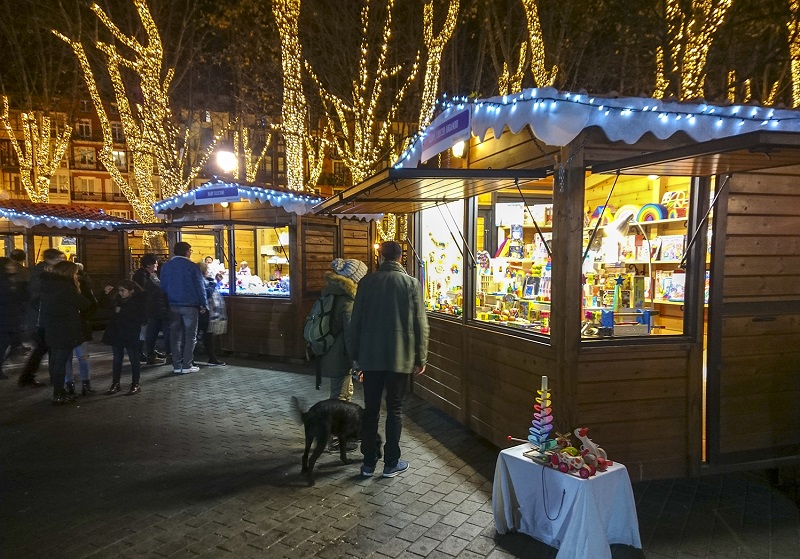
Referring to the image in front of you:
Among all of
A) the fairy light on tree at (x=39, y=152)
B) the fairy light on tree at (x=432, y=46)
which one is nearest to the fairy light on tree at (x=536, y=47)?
the fairy light on tree at (x=432, y=46)

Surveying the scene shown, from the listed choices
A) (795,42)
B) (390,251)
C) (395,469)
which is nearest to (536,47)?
(795,42)

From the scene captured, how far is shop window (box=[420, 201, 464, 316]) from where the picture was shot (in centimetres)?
647

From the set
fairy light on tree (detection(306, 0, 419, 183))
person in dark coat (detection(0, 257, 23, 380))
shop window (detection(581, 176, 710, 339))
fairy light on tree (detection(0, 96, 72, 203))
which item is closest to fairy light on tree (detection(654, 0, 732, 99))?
shop window (detection(581, 176, 710, 339))

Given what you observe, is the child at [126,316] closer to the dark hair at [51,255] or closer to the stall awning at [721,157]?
the dark hair at [51,255]

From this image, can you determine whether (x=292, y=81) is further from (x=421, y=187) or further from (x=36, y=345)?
(x=421, y=187)

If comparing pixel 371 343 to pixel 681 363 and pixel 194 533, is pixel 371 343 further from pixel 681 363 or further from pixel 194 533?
pixel 681 363

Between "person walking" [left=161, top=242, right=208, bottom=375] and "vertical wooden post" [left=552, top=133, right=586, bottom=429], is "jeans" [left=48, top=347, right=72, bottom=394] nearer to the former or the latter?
"person walking" [left=161, top=242, right=208, bottom=375]

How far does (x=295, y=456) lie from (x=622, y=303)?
11.2ft

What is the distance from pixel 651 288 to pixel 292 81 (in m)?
11.0

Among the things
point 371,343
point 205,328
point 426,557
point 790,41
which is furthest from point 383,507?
point 790,41

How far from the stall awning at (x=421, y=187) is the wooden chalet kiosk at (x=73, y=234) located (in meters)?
7.07

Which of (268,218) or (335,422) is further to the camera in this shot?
(268,218)

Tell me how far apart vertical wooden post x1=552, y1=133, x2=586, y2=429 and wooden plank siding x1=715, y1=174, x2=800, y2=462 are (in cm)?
135

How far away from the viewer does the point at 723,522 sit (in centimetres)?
366
